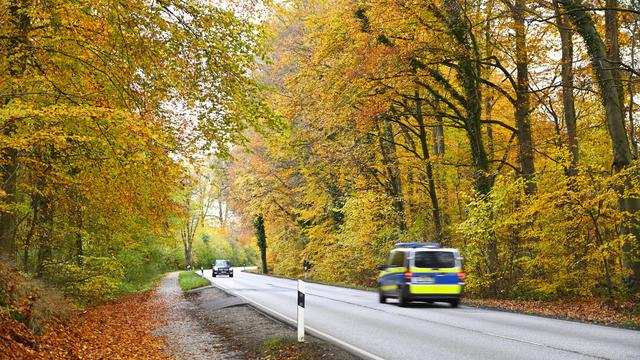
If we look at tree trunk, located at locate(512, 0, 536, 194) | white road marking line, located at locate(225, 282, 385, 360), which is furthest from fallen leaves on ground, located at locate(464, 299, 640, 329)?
white road marking line, located at locate(225, 282, 385, 360)

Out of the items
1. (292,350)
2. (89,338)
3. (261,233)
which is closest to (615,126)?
(292,350)

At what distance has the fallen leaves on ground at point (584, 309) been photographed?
43.4 feet

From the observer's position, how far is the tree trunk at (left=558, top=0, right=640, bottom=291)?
1536 centimetres

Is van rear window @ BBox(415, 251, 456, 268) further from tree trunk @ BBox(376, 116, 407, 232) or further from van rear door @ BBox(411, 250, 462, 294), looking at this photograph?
tree trunk @ BBox(376, 116, 407, 232)

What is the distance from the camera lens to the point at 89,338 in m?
12.9

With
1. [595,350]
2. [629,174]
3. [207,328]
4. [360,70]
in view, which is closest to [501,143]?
[360,70]

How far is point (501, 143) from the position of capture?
100 ft

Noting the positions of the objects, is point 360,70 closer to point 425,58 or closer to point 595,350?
point 425,58

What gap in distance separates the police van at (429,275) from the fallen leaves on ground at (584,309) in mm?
1242

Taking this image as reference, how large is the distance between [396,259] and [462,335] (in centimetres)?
759

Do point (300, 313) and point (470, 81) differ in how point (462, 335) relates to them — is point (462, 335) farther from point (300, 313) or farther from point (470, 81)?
point (470, 81)

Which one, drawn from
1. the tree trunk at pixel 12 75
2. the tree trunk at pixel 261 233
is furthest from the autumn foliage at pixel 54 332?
the tree trunk at pixel 261 233

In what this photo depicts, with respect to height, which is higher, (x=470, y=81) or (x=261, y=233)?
(x=470, y=81)

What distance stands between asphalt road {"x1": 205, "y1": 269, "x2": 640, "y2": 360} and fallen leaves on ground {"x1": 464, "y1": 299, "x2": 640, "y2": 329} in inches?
34.1
